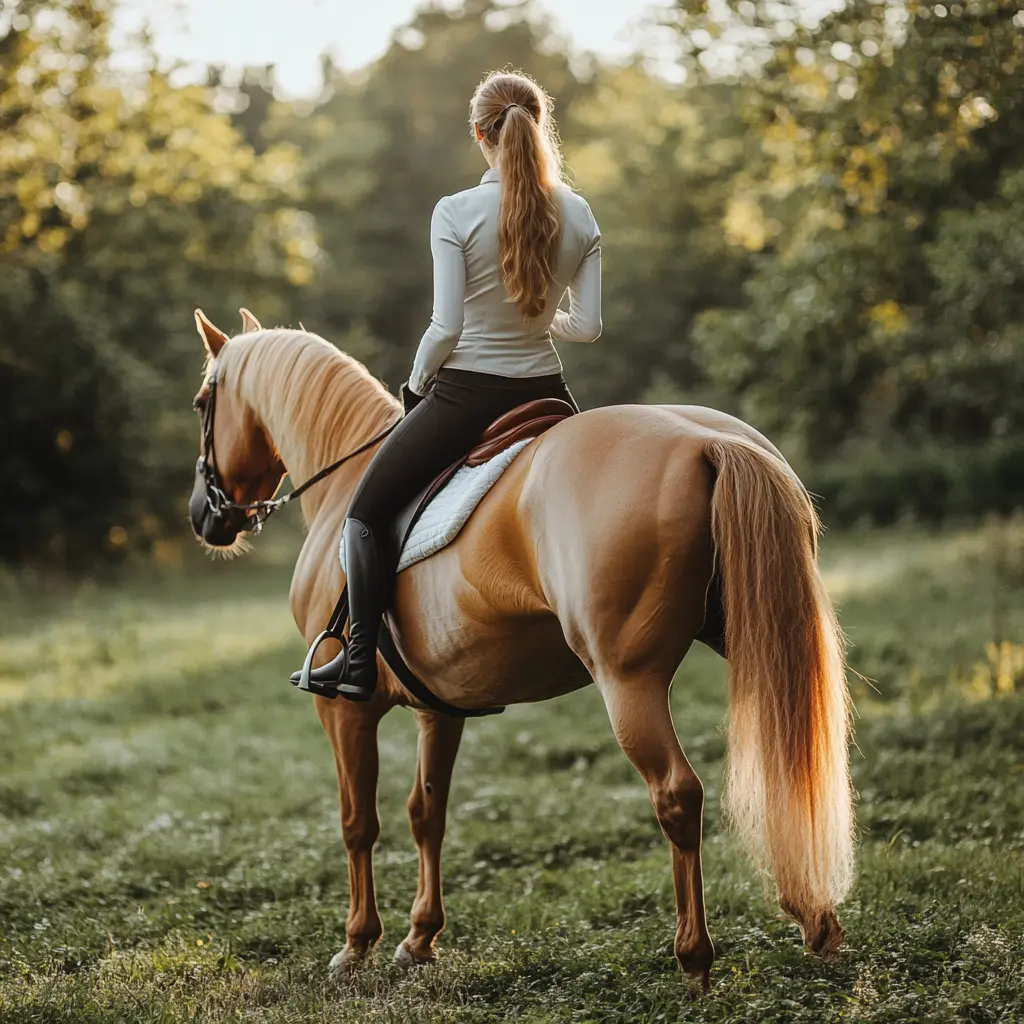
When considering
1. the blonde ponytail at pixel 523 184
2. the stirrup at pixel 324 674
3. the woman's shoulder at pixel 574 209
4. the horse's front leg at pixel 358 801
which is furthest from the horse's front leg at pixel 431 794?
the woman's shoulder at pixel 574 209

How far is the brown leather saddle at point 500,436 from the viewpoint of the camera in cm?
412

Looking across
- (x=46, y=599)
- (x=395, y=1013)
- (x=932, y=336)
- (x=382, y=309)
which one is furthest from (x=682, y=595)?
(x=382, y=309)

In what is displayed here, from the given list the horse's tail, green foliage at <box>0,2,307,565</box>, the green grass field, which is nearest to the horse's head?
the green grass field

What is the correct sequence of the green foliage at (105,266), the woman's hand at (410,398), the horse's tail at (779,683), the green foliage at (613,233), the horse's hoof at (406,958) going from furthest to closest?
the green foliage at (105,266), the green foliage at (613,233), the horse's hoof at (406,958), the woman's hand at (410,398), the horse's tail at (779,683)

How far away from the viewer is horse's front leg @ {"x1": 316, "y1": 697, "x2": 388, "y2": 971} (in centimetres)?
496

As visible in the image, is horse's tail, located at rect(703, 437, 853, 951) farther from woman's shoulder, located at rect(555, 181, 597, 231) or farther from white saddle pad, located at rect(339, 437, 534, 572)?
woman's shoulder, located at rect(555, 181, 597, 231)

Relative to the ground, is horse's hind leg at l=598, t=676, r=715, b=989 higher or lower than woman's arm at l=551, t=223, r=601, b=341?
lower

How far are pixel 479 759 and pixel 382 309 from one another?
33.9m

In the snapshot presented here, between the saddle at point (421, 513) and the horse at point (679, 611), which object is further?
the saddle at point (421, 513)

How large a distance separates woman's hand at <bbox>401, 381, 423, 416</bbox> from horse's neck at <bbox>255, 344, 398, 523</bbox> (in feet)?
2.22

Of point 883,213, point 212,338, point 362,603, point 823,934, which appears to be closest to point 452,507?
point 362,603

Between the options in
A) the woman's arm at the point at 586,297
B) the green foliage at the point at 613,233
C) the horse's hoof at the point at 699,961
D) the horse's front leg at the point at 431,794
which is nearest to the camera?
the horse's hoof at the point at 699,961

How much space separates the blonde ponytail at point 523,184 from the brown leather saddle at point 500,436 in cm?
33

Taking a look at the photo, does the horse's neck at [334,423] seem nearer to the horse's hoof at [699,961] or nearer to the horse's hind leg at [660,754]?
the horse's hind leg at [660,754]
